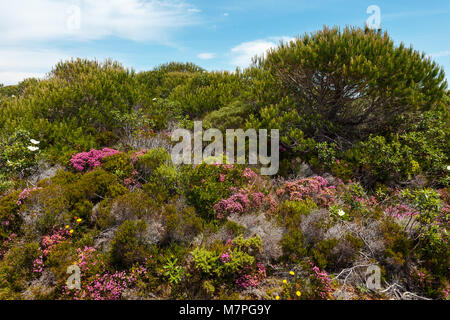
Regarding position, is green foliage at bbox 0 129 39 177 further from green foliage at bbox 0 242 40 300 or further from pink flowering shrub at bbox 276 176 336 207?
pink flowering shrub at bbox 276 176 336 207

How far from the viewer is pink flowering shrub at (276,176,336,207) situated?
5.36 metres

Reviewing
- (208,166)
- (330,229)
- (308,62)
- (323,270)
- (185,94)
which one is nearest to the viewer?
(323,270)

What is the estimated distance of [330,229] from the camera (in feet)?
14.0

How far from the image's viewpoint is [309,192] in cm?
548

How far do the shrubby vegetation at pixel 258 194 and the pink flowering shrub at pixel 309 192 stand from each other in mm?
33

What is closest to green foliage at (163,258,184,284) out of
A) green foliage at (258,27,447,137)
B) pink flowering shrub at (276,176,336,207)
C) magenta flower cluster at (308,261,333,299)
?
magenta flower cluster at (308,261,333,299)

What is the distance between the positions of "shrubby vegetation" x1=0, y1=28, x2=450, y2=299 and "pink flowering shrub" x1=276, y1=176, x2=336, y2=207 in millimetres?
33

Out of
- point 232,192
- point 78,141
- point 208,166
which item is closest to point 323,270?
point 232,192

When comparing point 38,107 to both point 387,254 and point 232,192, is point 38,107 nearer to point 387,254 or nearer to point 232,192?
point 232,192

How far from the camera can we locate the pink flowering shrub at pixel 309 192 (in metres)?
5.36

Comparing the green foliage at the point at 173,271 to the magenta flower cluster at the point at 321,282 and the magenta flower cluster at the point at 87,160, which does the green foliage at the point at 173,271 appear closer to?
the magenta flower cluster at the point at 321,282

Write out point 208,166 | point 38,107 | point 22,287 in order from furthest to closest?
point 38,107 < point 208,166 < point 22,287

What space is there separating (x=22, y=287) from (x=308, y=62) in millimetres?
8311
